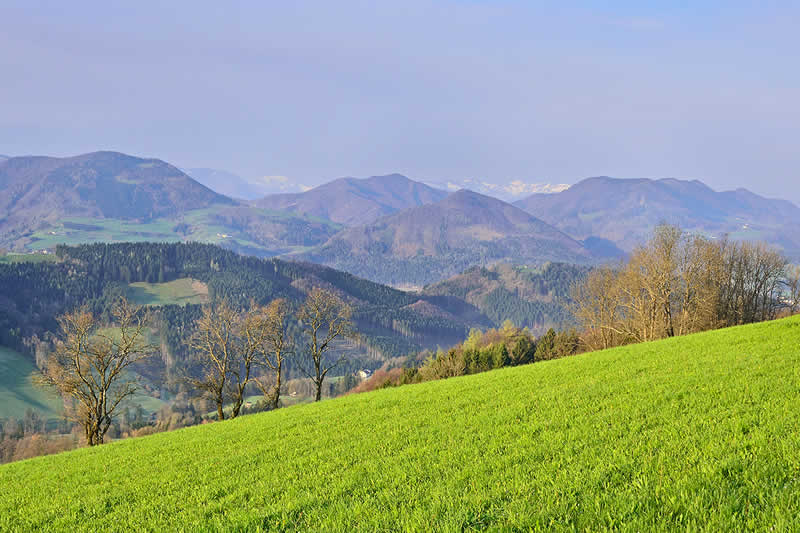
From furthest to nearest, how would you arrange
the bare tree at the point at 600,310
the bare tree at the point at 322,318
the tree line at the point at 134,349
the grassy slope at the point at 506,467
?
the bare tree at the point at 600,310, the bare tree at the point at 322,318, the tree line at the point at 134,349, the grassy slope at the point at 506,467

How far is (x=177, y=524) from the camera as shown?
33.3 ft

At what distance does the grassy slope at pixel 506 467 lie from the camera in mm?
7438

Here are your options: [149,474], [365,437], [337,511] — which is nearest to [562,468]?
[337,511]

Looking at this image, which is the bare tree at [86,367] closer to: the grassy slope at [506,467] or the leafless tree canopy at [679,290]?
the grassy slope at [506,467]

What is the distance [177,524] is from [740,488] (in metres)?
10.7

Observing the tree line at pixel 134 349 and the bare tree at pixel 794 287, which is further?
the bare tree at pixel 794 287

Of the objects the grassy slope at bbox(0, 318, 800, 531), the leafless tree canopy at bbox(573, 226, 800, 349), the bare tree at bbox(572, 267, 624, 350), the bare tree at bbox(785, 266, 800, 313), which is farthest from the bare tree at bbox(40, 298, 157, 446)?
the bare tree at bbox(785, 266, 800, 313)

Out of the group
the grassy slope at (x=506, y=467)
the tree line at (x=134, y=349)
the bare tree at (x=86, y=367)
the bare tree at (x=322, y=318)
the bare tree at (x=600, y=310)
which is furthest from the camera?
the bare tree at (x=600, y=310)

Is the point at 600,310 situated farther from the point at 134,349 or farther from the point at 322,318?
the point at 134,349

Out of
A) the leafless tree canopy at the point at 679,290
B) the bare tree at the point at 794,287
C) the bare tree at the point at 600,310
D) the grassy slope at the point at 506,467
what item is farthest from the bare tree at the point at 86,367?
the bare tree at the point at 794,287

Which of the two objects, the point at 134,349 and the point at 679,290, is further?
the point at 679,290

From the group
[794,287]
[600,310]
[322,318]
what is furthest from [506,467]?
[794,287]

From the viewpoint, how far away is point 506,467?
1024 centimetres

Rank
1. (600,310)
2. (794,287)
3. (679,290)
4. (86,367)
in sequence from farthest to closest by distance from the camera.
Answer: (794,287) < (600,310) < (679,290) < (86,367)
